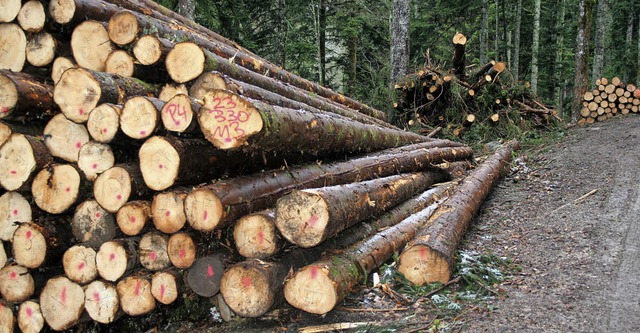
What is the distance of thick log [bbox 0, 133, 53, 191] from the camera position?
13.9 feet

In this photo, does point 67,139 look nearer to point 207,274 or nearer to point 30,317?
point 30,317

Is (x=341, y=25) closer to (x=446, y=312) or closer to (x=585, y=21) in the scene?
(x=585, y=21)

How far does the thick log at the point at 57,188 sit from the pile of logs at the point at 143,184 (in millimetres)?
13

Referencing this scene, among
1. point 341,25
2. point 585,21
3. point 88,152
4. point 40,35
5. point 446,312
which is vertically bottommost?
point 446,312

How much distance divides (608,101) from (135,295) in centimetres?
1477

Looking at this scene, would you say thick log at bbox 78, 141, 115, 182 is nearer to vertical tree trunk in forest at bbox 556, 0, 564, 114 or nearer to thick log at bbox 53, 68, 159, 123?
thick log at bbox 53, 68, 159, 123

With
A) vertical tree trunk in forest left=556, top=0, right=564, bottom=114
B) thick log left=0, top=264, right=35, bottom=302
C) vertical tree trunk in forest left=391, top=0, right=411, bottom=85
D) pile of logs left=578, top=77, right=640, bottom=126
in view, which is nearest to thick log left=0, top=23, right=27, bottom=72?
A: thick log left=0, top=264, right=35, bottom=302

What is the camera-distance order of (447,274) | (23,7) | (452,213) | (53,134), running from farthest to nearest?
(452,213), (23,7), (53,134), (447,274)

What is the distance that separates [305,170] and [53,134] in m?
2.51

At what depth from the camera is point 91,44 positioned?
4789 mm

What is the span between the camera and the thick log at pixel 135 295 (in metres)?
4.00

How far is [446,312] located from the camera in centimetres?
358

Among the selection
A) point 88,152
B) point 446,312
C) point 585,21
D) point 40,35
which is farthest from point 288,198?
point 585,21

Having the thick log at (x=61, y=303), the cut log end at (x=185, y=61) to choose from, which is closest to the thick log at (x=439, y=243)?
the cut log end at (x=185, y=61)
